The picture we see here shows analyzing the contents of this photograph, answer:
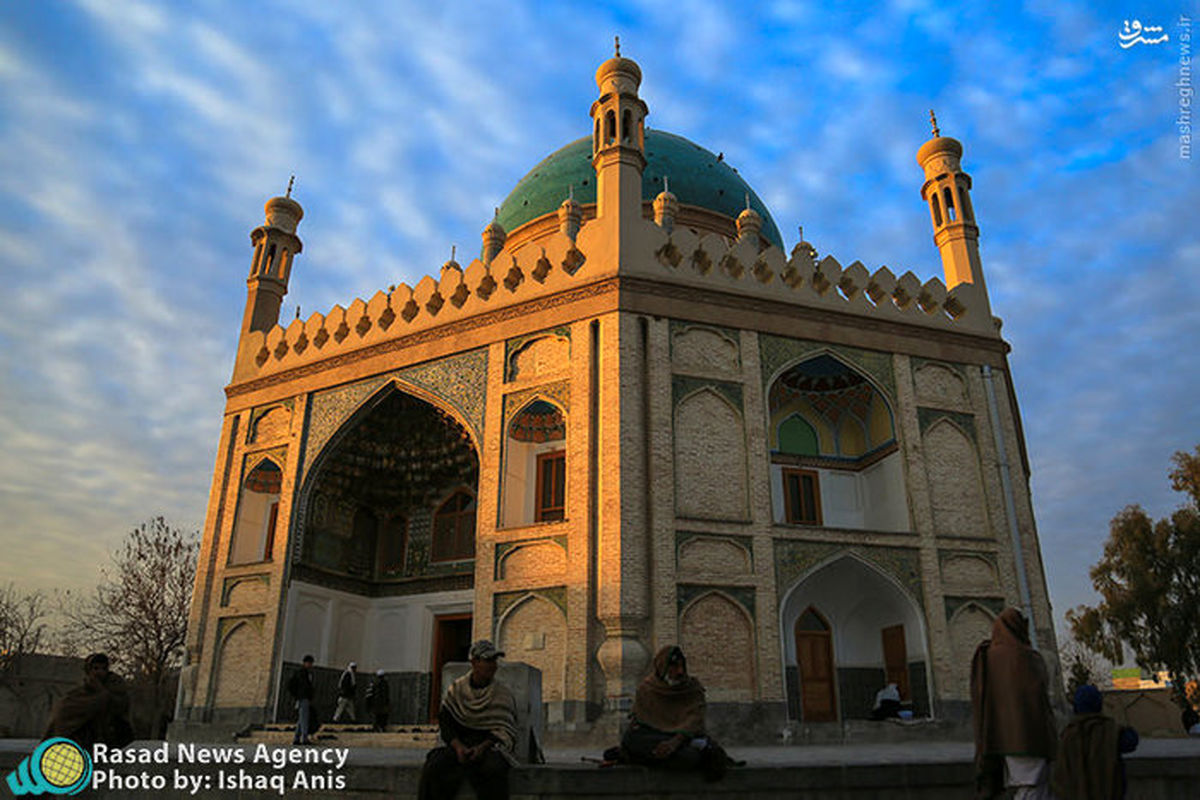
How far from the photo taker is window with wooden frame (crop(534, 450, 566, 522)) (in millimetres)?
11734

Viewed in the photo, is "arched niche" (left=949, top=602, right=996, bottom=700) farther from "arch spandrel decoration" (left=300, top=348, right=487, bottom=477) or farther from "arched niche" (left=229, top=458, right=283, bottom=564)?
"arched niche" (left=229, top=458, right=283, bottom=564)

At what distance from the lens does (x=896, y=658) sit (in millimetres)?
11555

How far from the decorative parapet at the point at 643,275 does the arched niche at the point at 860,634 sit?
3939mm

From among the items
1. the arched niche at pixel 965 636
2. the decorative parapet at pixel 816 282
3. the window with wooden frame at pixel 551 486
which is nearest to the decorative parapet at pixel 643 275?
the decorative parapet at pixel 816 282

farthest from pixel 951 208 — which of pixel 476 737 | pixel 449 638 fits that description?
pixel 476 737

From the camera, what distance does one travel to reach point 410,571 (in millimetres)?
14422

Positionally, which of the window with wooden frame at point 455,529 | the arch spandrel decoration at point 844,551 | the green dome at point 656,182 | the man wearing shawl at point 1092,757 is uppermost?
the green dome at point 656,182

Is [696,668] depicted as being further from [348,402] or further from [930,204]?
[930,204]

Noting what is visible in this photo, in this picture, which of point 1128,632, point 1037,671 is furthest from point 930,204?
point 1128,632

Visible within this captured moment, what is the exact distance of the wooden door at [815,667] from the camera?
11.5 m

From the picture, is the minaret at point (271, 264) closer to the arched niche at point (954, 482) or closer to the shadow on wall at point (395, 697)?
the shadow on wall at point (395, 697)

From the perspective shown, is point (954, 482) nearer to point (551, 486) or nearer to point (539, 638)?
point (551, 486)

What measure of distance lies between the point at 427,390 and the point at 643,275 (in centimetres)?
378

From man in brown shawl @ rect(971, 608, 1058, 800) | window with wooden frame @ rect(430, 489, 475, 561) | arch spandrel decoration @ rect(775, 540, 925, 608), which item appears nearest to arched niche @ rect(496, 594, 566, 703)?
arch spandrel decoration @ rect(775, 540, 925, 608)
